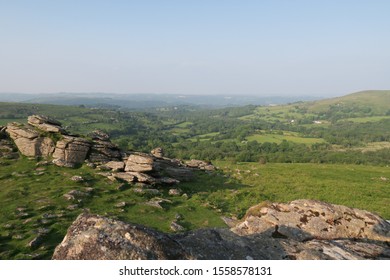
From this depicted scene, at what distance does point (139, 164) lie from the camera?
Answer: 38.4 metres

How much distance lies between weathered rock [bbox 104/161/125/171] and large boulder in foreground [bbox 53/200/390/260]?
2689 centimetres

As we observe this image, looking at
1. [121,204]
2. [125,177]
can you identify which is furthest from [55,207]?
[125,177]

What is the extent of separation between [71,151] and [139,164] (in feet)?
34.2

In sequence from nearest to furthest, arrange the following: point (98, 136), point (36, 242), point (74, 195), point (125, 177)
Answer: point (36, 242) → point (74, 195) → point (125, 177) → point (98, 136)

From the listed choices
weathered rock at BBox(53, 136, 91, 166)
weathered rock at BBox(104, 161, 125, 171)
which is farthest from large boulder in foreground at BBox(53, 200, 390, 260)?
weathered rock at BBox(53, 136, 91, 166)

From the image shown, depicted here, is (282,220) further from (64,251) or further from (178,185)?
(178,185)

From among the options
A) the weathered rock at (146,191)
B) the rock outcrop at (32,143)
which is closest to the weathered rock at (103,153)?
the rock outcrop at (32,143)

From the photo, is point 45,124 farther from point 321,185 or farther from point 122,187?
point 321,185

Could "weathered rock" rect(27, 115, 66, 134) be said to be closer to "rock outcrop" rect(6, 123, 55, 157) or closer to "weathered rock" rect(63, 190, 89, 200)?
"rock outcrop" rect(6, 123, 55, 157)

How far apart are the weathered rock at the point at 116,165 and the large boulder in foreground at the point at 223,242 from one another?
2689 cm

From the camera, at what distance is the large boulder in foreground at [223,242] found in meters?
7.95
